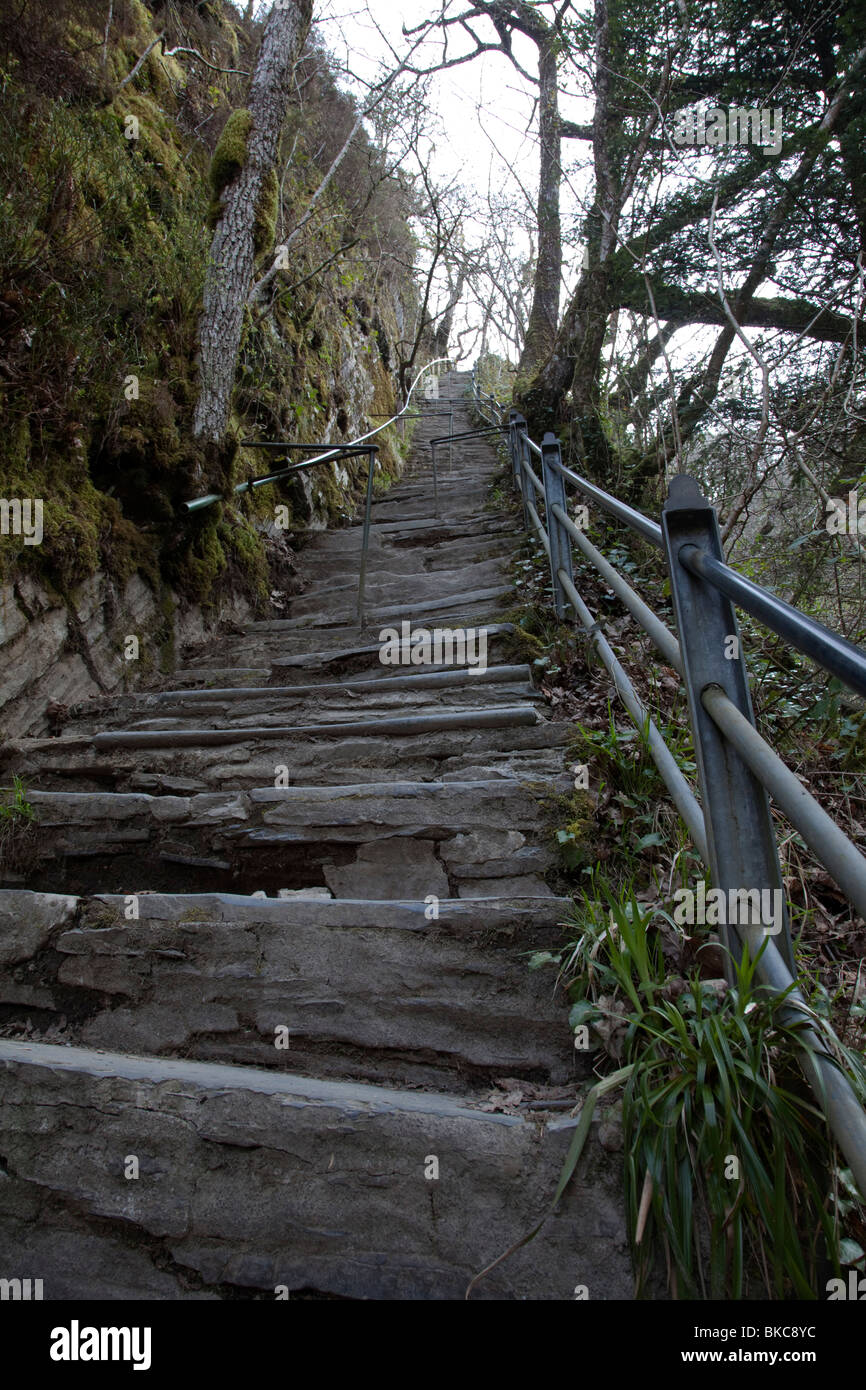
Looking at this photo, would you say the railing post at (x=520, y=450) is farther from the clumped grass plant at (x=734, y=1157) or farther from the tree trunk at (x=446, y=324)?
the tree trunk at (x=446, y=324)

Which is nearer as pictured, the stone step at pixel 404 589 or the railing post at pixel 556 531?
the railing post at pixel 556 531

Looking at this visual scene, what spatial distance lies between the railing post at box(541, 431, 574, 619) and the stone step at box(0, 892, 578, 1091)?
210 cm

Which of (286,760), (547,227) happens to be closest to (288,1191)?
(286,760)

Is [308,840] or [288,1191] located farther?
[308,840]

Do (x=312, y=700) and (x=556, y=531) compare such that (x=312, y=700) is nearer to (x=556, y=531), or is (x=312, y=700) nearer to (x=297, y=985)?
(x=556, y=531)

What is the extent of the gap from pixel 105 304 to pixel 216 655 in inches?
70.9

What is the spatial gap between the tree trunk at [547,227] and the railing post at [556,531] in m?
5.80

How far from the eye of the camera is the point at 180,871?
90.8 inches

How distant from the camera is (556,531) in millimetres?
3590

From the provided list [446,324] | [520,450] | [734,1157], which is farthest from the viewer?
[446,324]

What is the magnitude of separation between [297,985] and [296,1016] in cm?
7

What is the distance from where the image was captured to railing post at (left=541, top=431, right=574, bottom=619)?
356 cm

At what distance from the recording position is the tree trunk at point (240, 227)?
422cm

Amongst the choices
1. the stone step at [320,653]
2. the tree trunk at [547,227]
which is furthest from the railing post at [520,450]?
the tree trunk at [547,227]
